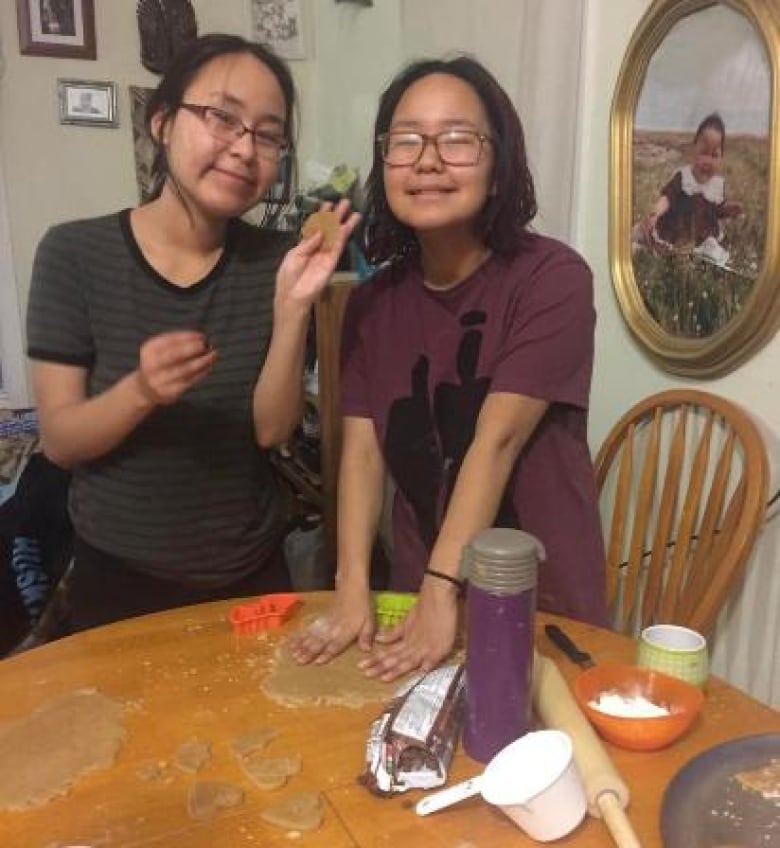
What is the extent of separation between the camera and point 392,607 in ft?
4.19

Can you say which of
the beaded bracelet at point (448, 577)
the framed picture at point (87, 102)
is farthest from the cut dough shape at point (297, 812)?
the framed picture at point (87, 102)

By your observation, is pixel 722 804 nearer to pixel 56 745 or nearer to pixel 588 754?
pixel 588 754

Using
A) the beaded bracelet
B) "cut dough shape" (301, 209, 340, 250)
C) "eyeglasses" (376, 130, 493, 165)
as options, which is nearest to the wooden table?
the beaded bracelet

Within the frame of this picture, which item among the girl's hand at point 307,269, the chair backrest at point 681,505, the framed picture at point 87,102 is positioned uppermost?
the framed picture at point 87,102

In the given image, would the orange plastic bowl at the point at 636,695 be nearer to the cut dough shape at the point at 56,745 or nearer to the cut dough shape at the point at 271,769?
the cut dough shape at the point at 271,769

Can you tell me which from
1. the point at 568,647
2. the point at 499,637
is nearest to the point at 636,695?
the point at 568,647

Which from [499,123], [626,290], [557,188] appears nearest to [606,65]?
[557,188]

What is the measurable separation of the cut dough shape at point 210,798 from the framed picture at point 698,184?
1.27 m

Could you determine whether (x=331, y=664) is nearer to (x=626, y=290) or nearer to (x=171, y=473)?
(x=171, y=473)

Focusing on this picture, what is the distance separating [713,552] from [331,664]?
85cm

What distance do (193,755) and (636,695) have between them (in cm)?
52

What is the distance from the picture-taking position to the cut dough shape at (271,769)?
35.1 inches

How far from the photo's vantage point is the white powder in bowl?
968mm

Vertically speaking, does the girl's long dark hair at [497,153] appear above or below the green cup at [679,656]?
above
